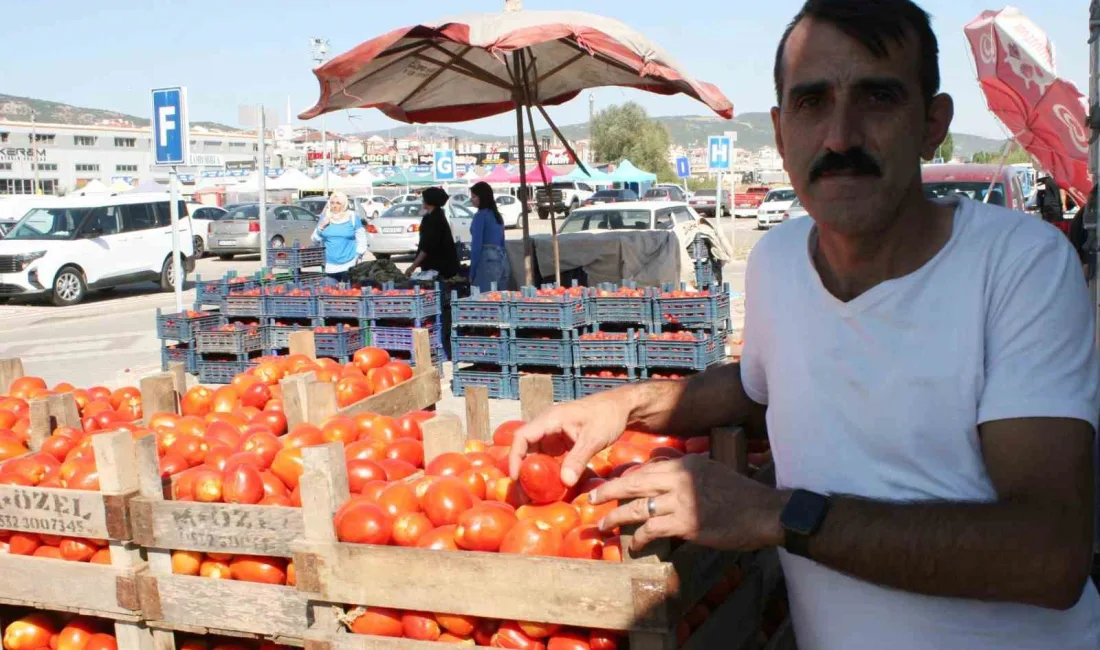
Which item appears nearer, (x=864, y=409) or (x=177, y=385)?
(x=864, y=409)

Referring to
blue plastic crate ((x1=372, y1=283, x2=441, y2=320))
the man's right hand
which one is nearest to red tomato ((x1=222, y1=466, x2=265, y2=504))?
the man's right hand

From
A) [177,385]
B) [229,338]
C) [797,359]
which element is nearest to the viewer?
[797,359]

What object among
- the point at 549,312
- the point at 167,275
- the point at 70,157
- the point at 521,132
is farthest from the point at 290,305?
the point at 70,157

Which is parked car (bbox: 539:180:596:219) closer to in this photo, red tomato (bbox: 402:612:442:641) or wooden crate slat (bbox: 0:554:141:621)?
wooden crate slat (bbox: 0:554:141:621)

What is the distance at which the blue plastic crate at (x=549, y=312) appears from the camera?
873cm

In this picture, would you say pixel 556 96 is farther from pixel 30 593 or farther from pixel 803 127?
pixel 803 127

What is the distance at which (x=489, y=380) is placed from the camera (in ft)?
30.2

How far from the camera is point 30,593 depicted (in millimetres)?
3316

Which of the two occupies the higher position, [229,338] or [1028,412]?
[1028,412]

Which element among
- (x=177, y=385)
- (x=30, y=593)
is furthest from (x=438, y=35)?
(x=30, y=593)

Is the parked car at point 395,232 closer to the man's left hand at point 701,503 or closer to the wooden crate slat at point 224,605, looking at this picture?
the wooden crate slat at point 224,605

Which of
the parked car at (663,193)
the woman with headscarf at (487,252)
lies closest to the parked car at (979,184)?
the woman with headscarf at (487,252)

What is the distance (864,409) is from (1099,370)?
1.13ft

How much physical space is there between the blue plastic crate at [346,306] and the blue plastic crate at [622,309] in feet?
7.78
